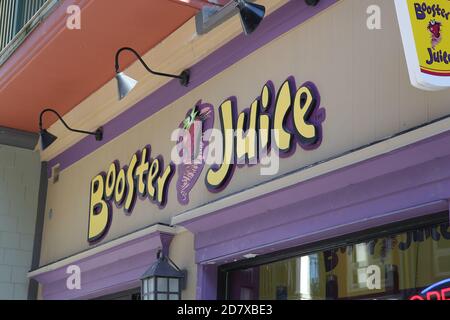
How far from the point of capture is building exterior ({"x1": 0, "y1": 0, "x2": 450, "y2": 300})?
4168 millimetres

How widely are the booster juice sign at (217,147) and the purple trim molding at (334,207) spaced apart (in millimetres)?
349

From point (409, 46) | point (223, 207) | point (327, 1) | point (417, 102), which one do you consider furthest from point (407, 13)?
point (223, 207)

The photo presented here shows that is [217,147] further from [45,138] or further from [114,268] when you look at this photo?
[45,138]

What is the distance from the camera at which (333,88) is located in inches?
187

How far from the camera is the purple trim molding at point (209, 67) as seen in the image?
5.22 metres

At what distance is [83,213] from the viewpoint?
7590mm

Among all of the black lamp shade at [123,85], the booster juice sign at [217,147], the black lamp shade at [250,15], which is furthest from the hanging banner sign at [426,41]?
the black lamp shade at [123,85]

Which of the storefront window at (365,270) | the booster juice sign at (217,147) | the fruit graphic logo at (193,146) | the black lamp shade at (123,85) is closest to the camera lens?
the storefront window at (365,270)

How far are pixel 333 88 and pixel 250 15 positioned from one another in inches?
28.2

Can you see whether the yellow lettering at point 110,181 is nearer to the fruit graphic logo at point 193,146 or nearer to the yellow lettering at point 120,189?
the yellow lettering at point 120,189

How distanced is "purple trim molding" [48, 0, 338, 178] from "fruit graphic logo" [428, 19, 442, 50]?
1326 millimetres

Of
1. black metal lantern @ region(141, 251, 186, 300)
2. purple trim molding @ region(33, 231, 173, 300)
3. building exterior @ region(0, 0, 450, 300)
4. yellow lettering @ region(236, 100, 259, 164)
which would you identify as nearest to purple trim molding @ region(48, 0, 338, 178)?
building exterior @ region(0, 0, 450, 300)

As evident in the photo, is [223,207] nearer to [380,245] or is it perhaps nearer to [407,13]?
[380,245]
